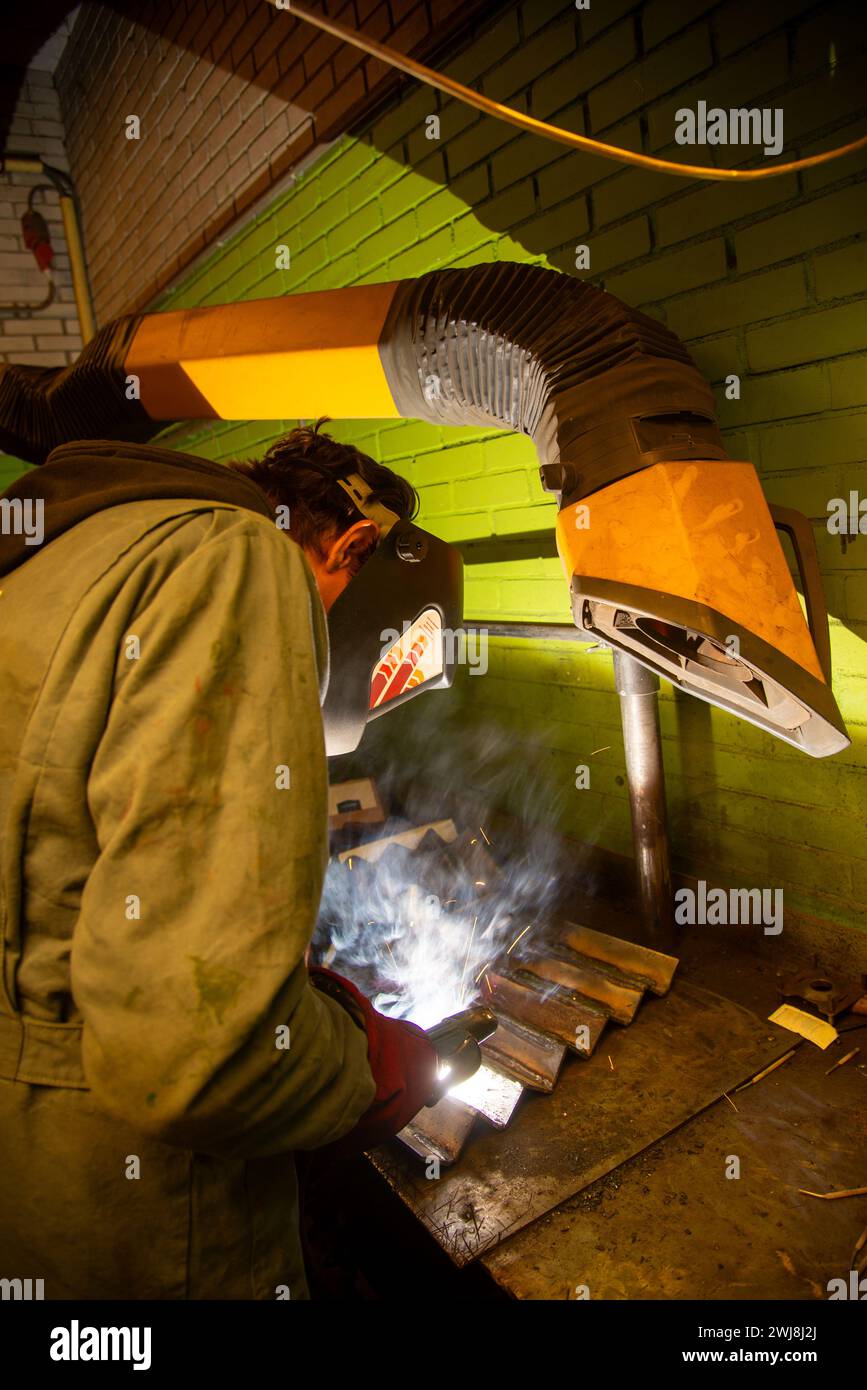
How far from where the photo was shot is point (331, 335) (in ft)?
6.82

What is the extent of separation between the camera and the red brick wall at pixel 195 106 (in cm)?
318

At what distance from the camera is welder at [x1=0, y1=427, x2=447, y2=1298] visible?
804 mm

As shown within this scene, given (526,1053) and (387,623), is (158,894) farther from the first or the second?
(526,1053)

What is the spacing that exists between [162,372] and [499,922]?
227 cm

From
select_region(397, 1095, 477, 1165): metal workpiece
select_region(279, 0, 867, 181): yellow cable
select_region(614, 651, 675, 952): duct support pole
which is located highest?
select_region(279, 0, 867, 181): yellow cable

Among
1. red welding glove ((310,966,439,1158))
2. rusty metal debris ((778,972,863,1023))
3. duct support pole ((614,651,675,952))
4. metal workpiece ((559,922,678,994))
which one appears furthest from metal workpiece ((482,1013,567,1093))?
rusty metal debris ((778,972,863,1023))

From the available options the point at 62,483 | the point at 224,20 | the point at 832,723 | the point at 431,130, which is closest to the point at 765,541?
the point at 832,723

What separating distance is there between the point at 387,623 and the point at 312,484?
376 millimetres

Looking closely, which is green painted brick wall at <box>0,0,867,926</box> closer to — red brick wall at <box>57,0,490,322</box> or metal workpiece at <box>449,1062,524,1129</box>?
red brick wall at <box>57,0,490,322</box>

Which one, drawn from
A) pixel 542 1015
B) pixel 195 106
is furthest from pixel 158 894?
pixel 195 106

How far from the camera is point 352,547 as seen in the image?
1512mm

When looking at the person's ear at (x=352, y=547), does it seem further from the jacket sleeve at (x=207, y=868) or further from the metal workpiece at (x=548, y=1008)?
the metal workpiece at (x=548, y=1008)

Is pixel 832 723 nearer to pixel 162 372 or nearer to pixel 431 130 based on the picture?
→ pixel 162 372

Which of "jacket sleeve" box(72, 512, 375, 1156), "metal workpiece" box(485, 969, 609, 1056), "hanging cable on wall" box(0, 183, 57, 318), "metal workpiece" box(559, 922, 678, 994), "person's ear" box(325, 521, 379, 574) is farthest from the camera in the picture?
"hanging cable on wall" box(0, 183, 57, 318)
